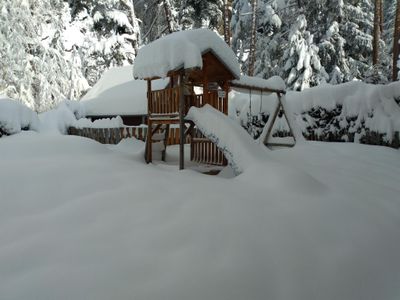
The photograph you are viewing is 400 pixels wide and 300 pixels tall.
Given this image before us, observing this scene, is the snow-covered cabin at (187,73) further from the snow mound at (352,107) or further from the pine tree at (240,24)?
the pine tree at (240,24)

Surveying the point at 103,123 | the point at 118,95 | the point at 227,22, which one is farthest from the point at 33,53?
the point at 227,22

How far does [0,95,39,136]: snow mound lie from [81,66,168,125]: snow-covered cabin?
16.1ft

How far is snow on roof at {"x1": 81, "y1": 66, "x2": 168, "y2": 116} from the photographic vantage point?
1603 centimetres

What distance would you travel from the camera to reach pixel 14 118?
1105 centimetres

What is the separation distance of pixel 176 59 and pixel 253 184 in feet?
10.0

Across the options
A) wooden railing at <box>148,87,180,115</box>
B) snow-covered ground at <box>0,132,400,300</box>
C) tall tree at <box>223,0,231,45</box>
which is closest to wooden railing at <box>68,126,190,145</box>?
wooden railing at <box>148,87,180,115</box>

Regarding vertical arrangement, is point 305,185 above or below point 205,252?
above

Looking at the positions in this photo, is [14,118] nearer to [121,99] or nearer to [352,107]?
[121,99]

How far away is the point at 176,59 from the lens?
610 centimetres

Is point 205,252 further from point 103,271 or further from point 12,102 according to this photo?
point 12,102

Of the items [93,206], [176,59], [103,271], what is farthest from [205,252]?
[176,59]

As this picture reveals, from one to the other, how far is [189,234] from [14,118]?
406 inches

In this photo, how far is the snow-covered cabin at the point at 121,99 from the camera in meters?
16.0

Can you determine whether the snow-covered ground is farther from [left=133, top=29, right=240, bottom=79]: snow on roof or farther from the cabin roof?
the cabin roof
